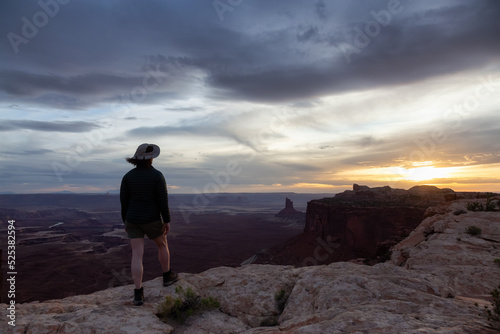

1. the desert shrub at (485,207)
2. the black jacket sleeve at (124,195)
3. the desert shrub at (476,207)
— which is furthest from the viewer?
the desert shrub at (476,207)

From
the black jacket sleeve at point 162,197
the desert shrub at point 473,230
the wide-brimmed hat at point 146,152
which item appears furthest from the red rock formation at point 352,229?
the wide-brimmed hat at point 146,152

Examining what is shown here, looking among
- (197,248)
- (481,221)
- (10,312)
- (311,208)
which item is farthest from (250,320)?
(197,248)

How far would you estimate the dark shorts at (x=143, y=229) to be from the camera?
440cm

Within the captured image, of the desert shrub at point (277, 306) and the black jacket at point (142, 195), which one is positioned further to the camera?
the black jacket at point (142, 195)

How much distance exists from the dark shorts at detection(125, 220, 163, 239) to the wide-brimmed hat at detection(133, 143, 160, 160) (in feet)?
3.44

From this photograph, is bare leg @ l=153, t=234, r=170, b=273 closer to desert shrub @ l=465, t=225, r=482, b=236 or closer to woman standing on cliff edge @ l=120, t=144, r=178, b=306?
woman standing on cliff edge @ l=120, t=144, r=178, b=306

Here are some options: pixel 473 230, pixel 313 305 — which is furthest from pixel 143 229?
pixel 473 230

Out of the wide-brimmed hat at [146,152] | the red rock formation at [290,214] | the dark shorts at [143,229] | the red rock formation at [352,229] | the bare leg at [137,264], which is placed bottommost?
the red rock formation at [290,214]

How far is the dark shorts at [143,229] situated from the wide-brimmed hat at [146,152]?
1.05 metres

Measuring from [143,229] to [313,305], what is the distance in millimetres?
2796

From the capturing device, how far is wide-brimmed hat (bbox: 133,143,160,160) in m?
4.52

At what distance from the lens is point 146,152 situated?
15.0 feet

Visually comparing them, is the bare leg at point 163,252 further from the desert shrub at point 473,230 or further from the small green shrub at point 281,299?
the desert shrub at point 473,230

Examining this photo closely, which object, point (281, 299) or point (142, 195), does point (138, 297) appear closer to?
point (142, 195)
